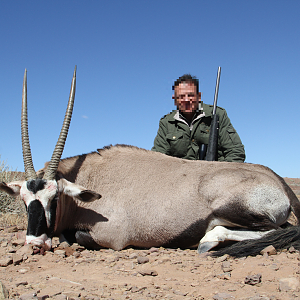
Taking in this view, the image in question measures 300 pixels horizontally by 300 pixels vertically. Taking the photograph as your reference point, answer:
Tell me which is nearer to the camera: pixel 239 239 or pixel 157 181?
pixel 239 239

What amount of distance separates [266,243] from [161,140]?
3534 mm

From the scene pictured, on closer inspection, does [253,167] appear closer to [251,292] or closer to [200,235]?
[200,235]

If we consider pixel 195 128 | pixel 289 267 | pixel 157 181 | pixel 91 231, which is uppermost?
pixel 195 128

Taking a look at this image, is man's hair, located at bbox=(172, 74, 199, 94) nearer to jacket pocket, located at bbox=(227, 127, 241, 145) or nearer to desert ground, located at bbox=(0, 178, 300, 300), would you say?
jacket pocket, located at bbox=(227, 127, 241, 145)

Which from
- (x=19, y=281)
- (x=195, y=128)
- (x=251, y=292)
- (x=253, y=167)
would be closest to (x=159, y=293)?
(x=251, y=292)

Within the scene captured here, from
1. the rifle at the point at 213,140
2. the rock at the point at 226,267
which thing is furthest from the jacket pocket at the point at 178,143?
the rock at the point at 226,267

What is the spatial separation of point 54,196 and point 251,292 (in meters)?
2.67

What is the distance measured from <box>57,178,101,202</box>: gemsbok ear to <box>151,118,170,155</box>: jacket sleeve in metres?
2.66

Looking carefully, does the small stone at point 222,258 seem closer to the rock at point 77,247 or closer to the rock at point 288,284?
the rock at point 288,284

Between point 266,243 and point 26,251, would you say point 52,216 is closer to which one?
point 26,251

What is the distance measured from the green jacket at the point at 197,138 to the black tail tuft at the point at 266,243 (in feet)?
8.45

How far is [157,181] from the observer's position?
460cm

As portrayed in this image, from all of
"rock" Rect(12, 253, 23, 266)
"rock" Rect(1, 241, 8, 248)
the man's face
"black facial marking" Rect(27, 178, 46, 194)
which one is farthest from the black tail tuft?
the man's face

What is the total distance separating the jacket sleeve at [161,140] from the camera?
677cm
